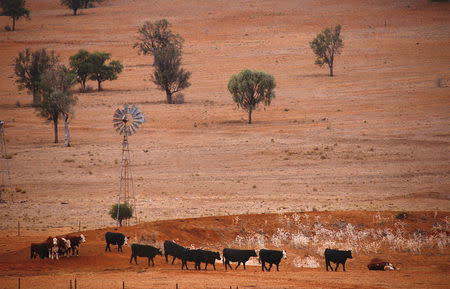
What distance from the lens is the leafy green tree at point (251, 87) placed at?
58.7 meters

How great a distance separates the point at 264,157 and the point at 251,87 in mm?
16272

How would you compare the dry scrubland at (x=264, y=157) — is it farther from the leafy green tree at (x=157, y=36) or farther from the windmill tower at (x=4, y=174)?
the leafy green tree at (x=157, y=36)

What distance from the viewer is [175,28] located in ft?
373

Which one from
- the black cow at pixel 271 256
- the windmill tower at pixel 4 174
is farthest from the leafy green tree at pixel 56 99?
the black cow at pixel 271 256

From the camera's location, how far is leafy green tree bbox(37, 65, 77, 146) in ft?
161

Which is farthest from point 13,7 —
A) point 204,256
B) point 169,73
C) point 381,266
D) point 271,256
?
point 381,266

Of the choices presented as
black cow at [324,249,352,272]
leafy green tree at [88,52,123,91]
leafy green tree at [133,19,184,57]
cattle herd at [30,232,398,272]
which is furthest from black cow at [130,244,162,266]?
leafy green tree at [133,19,184,57]

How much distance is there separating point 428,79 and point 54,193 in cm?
5324

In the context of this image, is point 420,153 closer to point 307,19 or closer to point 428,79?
point 428,79

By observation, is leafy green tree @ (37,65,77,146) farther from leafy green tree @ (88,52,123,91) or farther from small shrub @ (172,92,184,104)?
leafy green tree @ (88,52,123,91)

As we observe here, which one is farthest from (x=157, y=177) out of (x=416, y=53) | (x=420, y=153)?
(x=416, y=53)

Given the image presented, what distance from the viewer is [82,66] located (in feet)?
251

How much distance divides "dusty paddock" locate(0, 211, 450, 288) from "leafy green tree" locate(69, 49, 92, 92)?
2148 inches

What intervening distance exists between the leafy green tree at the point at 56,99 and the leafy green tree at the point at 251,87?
1677 cm
